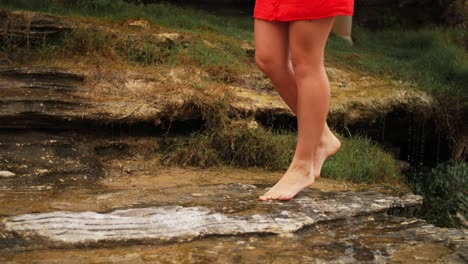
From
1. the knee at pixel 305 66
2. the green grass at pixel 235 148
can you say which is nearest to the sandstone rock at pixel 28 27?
the green grass at pixel 235 148

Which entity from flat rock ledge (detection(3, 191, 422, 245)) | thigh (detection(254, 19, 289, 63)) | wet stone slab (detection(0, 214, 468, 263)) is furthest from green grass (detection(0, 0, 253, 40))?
wet stone slab (detection(0, 214, 468, 263))

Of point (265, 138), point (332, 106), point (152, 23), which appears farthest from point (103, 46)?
point (332, 106)

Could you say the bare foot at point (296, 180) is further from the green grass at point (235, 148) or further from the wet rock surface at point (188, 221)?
the green grass at point (235, 148)

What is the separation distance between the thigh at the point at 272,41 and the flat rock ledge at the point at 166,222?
819 millimetres

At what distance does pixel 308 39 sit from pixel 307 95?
0.31m

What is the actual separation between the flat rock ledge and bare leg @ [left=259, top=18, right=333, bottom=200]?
0.13 metres

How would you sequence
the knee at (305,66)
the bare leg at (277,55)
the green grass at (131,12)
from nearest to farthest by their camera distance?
1. the knee at (305,66)
2. the bare leg at (277,55)
3. the green grass at (131,12)

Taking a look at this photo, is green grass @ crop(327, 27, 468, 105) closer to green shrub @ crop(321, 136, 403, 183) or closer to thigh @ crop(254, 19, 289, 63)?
green shrub @ crop(321, 136, 403, 183)

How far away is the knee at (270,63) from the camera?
12.2 ft

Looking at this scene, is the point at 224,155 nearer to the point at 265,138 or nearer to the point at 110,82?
the point at 265,138

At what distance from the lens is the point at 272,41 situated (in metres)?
3.67

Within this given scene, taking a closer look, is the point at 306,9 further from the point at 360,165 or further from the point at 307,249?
the point at 360,165

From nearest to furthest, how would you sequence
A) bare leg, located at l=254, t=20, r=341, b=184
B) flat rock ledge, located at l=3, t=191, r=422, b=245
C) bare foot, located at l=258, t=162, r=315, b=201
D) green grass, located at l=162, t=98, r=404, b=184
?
flat rock ledge, located at l=3, t=191, r=422, b=245, bare leg, located at l=254, t=20, r=341, b=184, bare foot, located at l=258, t=162, r=315, b=201, green grass, located at l=162, t=98, r=404, b=184

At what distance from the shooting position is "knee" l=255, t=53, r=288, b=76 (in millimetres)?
3715
